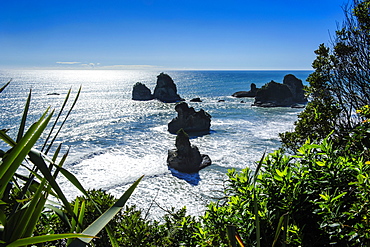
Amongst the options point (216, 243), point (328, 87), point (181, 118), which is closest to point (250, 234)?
point (216, 243)

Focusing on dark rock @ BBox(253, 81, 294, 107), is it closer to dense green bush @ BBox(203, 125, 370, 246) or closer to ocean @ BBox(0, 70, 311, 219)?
ocean @ BBox(0, 70, 311, 219)

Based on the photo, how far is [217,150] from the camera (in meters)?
34.2

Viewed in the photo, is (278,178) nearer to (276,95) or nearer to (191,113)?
(191,113)

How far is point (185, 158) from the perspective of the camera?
1070 inches

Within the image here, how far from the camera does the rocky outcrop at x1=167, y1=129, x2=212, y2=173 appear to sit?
27.0 m

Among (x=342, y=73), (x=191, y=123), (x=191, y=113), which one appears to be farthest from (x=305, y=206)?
(x=191, y=113)

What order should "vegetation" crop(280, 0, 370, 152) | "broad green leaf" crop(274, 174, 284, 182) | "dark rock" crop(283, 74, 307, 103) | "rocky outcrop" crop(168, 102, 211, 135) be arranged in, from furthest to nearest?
1. "dark rock" crop(283, 74, 307, 103)
2. "rocky outcrop" crop(168, 102, 211, 135)
3. "vegetation" crop(280, 0, 370, 152)
4. "broad green leaf" crop(274, 174, 284, 182)

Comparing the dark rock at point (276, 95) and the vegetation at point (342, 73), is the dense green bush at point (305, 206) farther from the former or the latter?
the dark rock at point (276, 95)

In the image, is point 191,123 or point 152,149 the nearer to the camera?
point 152,149

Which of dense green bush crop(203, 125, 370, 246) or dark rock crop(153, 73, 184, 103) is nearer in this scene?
dense green bush crop(203, 125, 370, 246)

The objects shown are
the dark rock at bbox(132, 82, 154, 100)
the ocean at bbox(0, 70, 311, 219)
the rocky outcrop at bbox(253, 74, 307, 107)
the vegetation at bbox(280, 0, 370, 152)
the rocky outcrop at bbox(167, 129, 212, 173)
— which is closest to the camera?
the vegetation at bbox(280, 0, 370, 152)

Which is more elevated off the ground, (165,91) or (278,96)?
(165,91)

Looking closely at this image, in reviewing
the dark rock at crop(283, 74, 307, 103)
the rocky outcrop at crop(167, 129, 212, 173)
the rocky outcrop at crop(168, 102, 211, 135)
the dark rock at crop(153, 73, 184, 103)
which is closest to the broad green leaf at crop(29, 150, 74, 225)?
the rocky outcrop at crop(167, 129, 212, 173)

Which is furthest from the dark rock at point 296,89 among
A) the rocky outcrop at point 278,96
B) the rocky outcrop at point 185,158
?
the rocky outcrop at point 185,158
